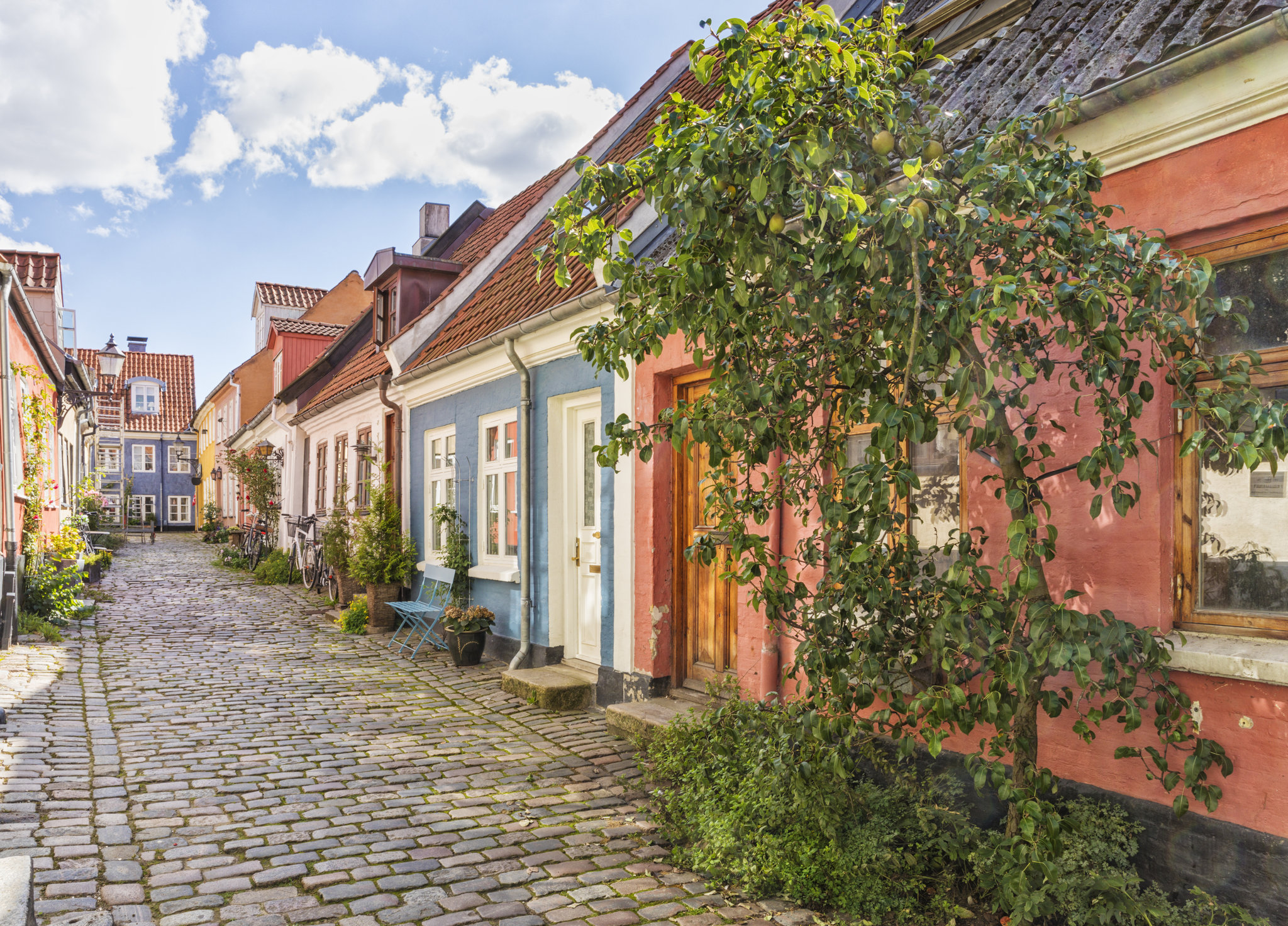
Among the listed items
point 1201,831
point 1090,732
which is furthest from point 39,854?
point 1201,831

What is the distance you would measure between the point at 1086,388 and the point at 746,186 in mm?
1779

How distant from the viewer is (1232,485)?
12.0ft

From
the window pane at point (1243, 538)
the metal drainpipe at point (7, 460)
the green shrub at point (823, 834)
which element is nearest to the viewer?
the window pane at point (1243, 538)

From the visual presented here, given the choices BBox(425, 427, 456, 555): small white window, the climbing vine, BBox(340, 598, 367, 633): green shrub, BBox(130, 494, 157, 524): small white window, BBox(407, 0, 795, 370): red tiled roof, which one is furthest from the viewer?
BBox(130, 494, 157, 524): small white window

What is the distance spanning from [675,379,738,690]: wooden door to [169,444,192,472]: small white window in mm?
43030

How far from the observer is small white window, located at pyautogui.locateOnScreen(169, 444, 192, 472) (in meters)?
44.5

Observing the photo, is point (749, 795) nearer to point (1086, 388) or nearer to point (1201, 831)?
point (1201, 831)

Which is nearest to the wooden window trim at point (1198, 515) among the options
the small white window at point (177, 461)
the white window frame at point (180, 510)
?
the small white window at point (177, 461)

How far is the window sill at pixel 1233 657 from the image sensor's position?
3.27 meters

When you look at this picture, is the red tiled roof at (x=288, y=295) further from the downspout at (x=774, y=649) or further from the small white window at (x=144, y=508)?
the downspout at (x=774, y=649)

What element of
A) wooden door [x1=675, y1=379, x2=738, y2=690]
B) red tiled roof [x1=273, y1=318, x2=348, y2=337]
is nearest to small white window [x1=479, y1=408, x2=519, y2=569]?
wooden door [x1=675, y1=379, x2=738, y2=690]

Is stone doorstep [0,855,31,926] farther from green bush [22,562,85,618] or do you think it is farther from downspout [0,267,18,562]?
green bush [22,562,85,618]

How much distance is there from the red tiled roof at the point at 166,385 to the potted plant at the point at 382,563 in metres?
38.0

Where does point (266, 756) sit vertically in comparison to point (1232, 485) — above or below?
below
